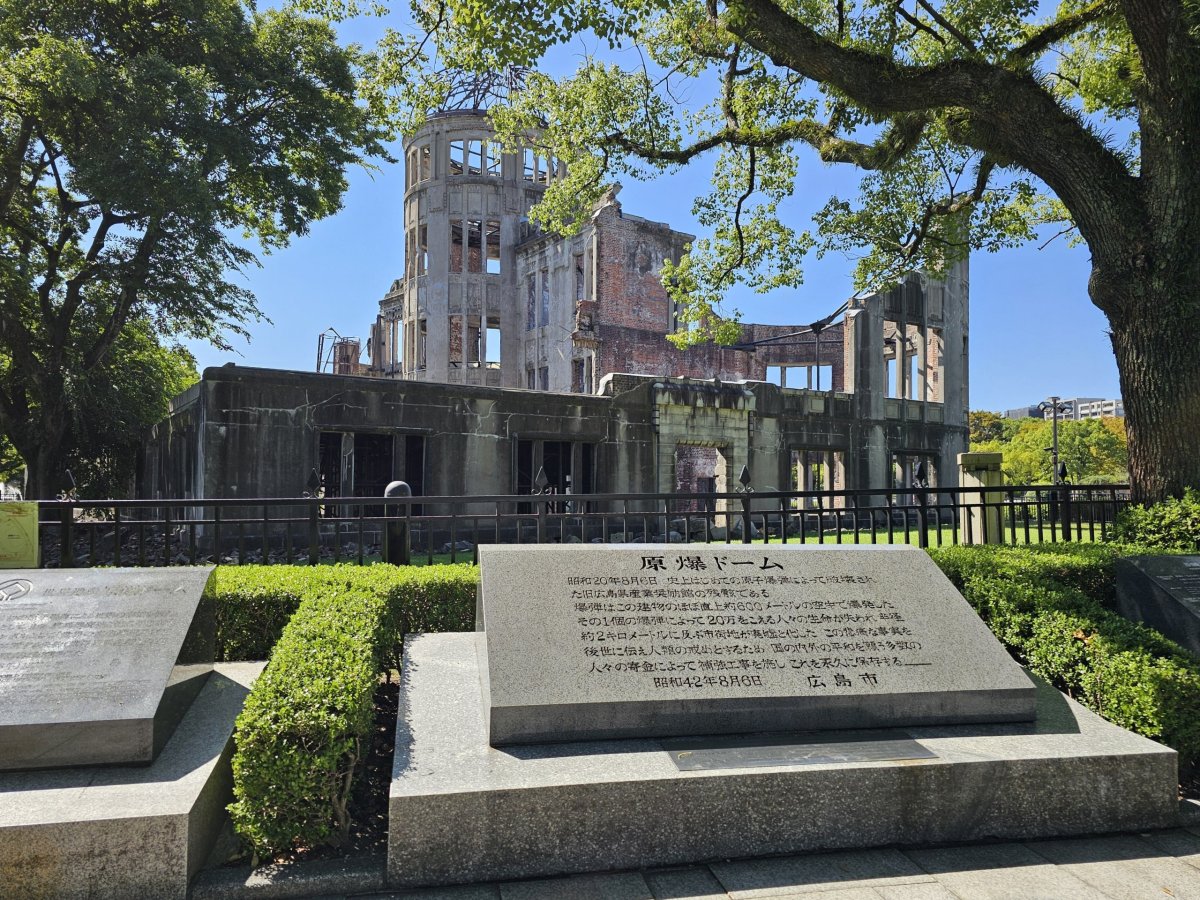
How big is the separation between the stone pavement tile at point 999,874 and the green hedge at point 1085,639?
1454mm

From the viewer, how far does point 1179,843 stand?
3.72 metres

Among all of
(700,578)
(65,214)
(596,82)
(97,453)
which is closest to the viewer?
(700,578)

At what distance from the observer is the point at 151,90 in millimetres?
17391

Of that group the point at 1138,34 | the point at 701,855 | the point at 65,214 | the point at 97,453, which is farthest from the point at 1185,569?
the point at 97,453

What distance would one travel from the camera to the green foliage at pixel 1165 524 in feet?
24.8

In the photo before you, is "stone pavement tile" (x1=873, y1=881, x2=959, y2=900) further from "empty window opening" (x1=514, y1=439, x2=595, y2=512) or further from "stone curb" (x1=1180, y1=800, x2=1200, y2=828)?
"empty window opening" (x1=514, y1=439, x2=595, y2=512)

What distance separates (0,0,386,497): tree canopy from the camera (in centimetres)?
1753

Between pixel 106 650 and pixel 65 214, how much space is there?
22.5 m

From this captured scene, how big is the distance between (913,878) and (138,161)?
20.4 meters

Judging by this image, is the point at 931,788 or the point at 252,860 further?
the point at 931,788

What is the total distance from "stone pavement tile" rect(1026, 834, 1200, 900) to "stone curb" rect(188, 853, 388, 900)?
3176mm

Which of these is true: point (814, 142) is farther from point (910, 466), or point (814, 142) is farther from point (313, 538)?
point (910, 466)

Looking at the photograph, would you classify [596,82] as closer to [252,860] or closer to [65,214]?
[252,860]

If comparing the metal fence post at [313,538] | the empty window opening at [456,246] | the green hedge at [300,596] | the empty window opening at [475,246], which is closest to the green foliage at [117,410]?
the empty window opening at [456,246]
